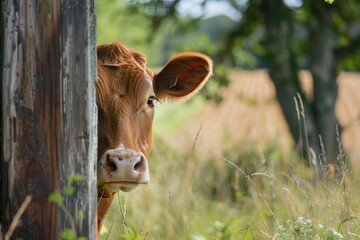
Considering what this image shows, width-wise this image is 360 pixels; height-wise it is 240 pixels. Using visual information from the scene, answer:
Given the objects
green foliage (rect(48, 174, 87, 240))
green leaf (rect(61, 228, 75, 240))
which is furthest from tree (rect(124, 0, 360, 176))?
green leaf (rect(61, 228, 75, 240))

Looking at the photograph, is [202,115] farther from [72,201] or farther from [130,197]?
[72,201]

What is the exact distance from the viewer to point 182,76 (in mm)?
5395

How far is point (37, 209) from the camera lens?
3471 millimetres

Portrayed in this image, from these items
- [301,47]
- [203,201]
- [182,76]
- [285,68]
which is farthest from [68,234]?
[301,47]

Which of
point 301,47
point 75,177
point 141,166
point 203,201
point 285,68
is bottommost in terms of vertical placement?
point 203,201

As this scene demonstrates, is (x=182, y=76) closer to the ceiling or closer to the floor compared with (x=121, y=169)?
closer to the ceiling

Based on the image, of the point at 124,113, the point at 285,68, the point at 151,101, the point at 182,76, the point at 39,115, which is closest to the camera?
the point at 39,115

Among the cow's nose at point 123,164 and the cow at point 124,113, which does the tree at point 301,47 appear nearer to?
the cow at point 124,113

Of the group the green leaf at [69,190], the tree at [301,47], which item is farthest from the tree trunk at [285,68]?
the green leaf at [69,190]

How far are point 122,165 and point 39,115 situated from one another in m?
0.82

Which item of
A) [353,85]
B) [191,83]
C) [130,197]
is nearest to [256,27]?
[130,197]

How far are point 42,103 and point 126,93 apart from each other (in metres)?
1.20

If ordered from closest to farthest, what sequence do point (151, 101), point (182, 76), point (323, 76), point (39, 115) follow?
Result: point (39, 115) → point (151, 101) → point (182, 76) → point (323, 76)

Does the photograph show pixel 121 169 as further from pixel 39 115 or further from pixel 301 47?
pixel 301 47
